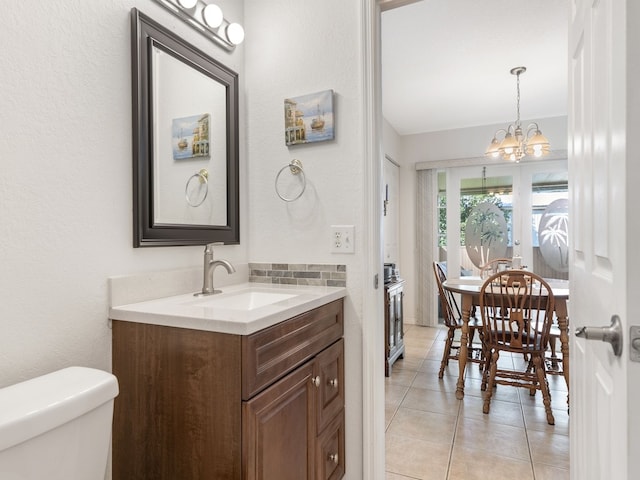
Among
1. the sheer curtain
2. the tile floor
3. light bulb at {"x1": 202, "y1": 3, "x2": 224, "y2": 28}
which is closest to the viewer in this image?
light bulb at {"x1": 202, "y1": 3, "x2": 224, "y2": 28}

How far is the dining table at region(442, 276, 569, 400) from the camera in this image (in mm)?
2486

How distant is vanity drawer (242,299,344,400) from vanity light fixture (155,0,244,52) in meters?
1.26

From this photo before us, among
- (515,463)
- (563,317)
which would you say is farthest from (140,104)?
(563,317)

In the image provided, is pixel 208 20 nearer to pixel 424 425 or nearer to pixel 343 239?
pixel 343 239

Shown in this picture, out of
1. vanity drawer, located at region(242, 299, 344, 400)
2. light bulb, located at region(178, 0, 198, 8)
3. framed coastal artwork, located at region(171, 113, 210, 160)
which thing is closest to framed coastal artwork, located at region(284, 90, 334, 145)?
framed coastal artwork, located at region(171, 113, 210, 160)

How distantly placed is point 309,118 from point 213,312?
99cm

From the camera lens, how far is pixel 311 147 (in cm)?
171

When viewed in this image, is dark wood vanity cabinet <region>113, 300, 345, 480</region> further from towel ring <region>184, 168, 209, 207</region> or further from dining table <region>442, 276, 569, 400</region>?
dining table <region>442, 276, 569, 400</region>

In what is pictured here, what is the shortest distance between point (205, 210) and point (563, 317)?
2.40m

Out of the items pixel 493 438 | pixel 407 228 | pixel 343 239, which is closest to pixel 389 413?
pixel 493 438

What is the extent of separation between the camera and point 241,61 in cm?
184

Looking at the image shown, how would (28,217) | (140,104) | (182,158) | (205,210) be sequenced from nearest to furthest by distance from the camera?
(28,217)
(140,104)
(182,158)
(205,210)

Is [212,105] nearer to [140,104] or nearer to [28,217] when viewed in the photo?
[140,104]

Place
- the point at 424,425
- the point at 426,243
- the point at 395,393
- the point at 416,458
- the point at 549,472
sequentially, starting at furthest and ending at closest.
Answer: the point at 426,243 < the point at 395,393 < the point at 424,425 < the point at 416,458 < the point at 549,472
